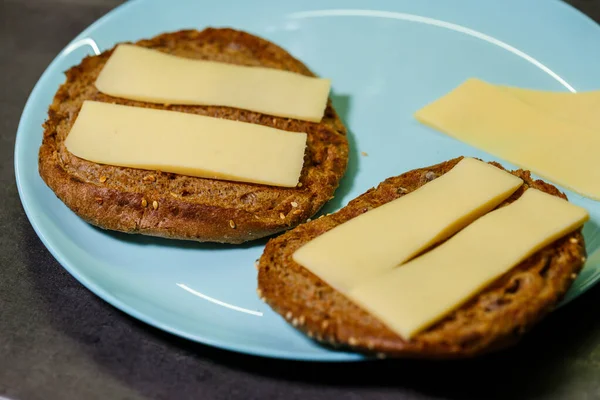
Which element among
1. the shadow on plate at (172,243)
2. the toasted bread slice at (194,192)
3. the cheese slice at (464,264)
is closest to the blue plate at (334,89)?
the shadow on plate at (172,243)

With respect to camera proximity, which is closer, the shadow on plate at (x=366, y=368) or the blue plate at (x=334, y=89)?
the shadow on plate at (x=366, y=368)

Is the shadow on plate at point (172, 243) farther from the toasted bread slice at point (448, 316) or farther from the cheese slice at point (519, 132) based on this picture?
the cheese slice at point (519, 132)

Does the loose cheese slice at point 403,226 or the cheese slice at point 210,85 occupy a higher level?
the cheese slice at point 210,85

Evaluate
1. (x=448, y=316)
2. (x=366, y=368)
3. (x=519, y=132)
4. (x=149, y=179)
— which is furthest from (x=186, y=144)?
(x=519, y=132)

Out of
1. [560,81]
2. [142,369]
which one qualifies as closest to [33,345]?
[142,369]

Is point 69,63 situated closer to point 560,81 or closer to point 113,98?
point 113,98

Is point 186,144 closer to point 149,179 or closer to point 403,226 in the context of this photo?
point 149,179

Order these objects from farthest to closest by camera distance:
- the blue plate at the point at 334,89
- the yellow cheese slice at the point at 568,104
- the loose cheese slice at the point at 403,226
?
1. the yellow cheese slice at the point at 568,104
2. the blue plate at the point at 334,89
3. the loose cheese slice at the point at 403,226
